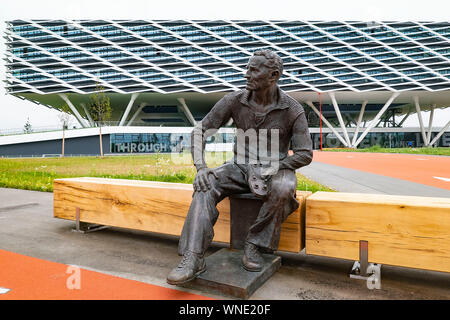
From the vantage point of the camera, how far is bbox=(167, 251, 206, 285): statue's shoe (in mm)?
1882

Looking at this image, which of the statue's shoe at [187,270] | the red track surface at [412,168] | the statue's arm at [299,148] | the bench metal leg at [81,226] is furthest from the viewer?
the red track surface at [412,168]

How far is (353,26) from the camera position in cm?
4459

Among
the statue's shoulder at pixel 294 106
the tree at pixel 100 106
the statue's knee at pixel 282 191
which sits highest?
the tree at pixel 100 106

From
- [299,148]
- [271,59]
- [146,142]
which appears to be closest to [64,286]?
[299,148]

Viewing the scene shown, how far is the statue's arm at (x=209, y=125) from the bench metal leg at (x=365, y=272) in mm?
1488

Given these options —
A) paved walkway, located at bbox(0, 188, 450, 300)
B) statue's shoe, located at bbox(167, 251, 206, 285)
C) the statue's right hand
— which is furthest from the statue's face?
paved walkway, located at bbox(0, 188, 450, 300)

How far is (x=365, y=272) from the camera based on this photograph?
226cm

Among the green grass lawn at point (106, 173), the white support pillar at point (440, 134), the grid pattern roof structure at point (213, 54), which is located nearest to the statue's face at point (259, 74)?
the green grass lawn at point (106, 173)

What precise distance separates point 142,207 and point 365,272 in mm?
2176

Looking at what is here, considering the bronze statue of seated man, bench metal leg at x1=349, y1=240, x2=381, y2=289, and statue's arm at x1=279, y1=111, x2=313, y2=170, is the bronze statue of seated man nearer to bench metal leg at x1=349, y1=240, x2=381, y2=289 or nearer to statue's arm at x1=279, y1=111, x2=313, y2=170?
statue's arm at x1=279, y1=111, x2=313, y2=170

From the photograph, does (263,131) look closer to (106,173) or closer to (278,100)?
(278,100)

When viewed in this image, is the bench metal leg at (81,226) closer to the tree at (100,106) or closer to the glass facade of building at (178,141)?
the tree at (100,106)

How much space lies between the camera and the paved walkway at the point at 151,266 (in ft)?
6.77
